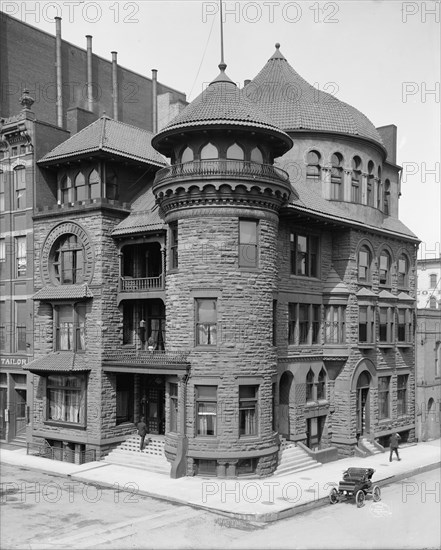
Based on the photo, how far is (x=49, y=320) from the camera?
34.1 metres

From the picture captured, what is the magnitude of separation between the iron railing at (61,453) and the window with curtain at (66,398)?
53.5 inches

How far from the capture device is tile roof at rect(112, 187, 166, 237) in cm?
3133

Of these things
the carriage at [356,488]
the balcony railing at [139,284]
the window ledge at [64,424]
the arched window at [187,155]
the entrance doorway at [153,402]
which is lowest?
the carriage at [356,488]

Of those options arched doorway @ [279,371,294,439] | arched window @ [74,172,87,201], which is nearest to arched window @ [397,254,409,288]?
arched doorway @ [279,371,294,439]

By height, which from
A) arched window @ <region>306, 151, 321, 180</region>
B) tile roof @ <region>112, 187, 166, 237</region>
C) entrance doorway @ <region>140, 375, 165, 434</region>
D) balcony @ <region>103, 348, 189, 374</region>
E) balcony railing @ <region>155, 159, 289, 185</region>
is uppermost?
arched window @ <region>306, 151, 321, 180</region>

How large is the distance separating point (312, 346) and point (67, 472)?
13063 mm

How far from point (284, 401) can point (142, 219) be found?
11.1 meters

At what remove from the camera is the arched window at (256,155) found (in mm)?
29484

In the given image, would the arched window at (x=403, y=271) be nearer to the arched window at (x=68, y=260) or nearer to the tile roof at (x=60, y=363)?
the arched window at (x=68, y=260)

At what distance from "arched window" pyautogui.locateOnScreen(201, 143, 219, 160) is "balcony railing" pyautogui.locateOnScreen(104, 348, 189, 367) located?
8.34 meters

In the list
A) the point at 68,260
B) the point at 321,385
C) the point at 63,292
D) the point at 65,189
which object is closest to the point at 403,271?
the point at 321,385

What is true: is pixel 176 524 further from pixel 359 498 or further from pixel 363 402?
pixel 363 402

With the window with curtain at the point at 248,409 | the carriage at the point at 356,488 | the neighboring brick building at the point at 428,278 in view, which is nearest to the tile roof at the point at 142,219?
the window with curtain at the point at 248,409

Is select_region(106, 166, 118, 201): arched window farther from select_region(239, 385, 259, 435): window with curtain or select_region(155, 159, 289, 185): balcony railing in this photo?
select_region(239, 385, 259, 435): window with curtain
